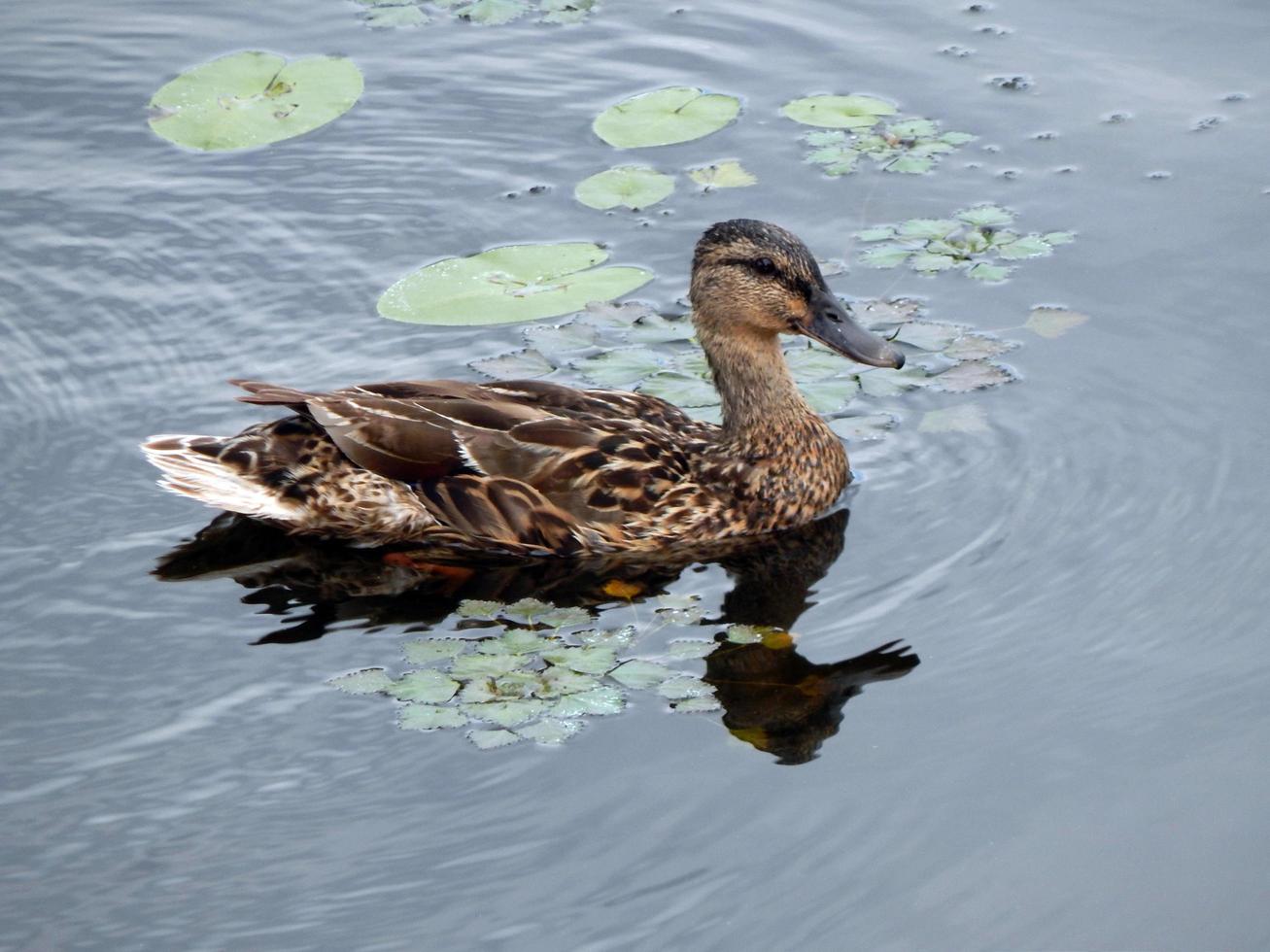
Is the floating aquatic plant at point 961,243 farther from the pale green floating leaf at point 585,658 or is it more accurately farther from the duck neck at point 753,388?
the pale green floating leaf at point 585,658

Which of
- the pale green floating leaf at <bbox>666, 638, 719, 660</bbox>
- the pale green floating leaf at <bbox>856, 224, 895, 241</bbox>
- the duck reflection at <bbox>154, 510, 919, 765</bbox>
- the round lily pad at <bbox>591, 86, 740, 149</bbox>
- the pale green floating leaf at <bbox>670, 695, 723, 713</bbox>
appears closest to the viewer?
the pale green floating leaf at <bbox>670, 695, 723, 713</bbox>

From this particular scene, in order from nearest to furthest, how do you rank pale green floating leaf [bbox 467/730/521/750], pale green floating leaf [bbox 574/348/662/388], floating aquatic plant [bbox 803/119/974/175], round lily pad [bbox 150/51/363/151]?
pale green floating leaf [bbox 467/730/521/750], pale green floating leaf [bbox 574/348/662/388], floating aquatic plant [bbox 803/119/974/175], round lily pad [bbox 150/51/363/151]

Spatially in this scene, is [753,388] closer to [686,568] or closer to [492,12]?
[686,568]

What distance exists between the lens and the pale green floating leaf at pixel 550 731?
6695mm

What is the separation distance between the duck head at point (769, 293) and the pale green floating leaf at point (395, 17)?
16.1 feet

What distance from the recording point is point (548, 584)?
25.9 feet

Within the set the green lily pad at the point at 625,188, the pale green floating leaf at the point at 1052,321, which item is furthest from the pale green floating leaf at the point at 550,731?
the green lily pad at the point at 625,188

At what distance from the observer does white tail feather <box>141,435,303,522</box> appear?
320 inches

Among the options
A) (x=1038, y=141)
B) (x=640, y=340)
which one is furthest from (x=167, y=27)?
(x=1038, y=141)

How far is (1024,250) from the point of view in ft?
32.6

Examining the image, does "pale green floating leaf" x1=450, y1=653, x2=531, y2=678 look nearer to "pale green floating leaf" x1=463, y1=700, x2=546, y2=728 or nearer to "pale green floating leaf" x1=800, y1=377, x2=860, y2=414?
"pale green floating leaf" x1=463, y1=700, x2=546, y2=728

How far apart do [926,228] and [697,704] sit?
4.17 meters

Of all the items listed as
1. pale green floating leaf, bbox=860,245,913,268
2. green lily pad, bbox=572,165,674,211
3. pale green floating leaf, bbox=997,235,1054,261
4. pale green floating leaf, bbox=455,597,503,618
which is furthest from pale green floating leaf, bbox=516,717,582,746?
green lily pad, bbox=572,165,674,211

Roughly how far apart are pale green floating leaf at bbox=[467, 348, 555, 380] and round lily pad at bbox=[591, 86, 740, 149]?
2.27m
